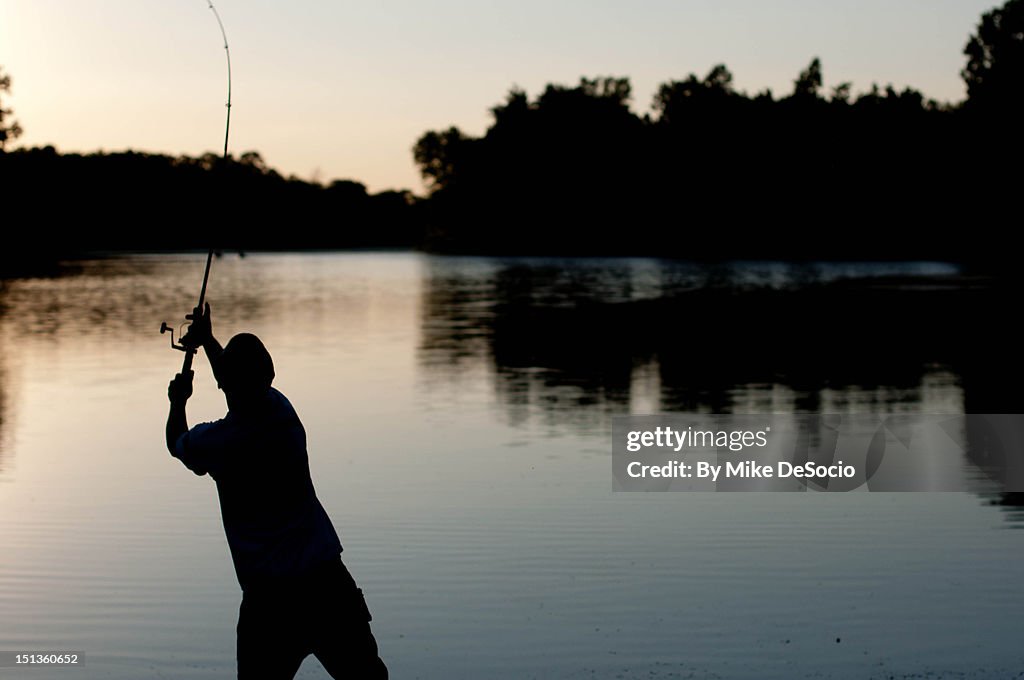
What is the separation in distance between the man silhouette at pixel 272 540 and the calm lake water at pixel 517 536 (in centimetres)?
172

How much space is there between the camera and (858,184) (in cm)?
11650

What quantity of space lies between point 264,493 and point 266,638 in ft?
1.52

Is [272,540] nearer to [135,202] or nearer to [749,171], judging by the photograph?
[749,171]

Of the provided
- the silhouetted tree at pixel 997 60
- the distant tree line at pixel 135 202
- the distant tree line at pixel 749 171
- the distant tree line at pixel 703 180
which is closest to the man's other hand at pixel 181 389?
the distant tree line at pixel 703 180

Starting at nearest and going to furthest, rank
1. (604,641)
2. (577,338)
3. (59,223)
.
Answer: (604,641) → (577,338) → (59,223)

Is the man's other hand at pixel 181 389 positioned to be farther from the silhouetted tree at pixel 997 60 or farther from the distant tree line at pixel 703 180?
the silhouetted tree at pixel 997 60

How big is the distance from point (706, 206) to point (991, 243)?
36.3 m

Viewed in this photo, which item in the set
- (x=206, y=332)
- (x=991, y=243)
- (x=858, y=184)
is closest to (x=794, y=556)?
(x=206, y=332)

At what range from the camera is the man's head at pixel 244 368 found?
4.82 metres

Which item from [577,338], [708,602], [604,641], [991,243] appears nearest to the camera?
[604,641]

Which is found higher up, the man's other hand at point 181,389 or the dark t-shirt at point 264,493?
the man's other hand at point 181,389

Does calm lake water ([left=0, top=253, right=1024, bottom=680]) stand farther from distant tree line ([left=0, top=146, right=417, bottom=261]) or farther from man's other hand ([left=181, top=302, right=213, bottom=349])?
distant tree line ([left=0, top=146, right=417, bottom=261])

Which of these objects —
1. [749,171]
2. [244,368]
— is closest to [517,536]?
[244,368]

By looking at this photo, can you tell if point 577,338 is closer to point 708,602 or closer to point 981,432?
point 981,432
